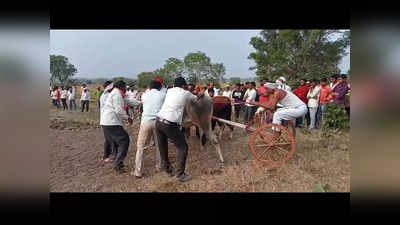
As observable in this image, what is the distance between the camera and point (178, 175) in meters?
4.11

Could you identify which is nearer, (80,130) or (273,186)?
(273,186)

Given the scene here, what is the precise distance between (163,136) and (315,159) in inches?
101

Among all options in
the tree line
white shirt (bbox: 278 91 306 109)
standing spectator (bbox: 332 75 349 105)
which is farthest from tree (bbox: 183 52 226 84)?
standing spectator (bbox: 332 75 349 105)

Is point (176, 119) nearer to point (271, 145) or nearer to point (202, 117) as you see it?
point (202, 117)

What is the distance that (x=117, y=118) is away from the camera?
4.36 meters

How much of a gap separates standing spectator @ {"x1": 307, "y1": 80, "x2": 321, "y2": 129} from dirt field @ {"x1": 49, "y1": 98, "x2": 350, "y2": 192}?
0.99ft

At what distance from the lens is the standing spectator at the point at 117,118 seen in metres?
4.31

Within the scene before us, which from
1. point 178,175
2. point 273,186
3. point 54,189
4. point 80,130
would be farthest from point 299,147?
point 80,130

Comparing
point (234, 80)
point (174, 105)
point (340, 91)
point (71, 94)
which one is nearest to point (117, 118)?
point (174, 105)

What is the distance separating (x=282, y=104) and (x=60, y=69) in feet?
11.9

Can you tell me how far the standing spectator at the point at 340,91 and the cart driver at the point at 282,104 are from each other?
1318mm

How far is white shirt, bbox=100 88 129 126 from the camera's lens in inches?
169

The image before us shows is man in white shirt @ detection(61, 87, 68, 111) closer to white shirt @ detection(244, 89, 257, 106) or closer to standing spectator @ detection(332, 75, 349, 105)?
white shirt @ detection(244, 89, 257, 106)

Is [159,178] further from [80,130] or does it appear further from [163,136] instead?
[80,130]
